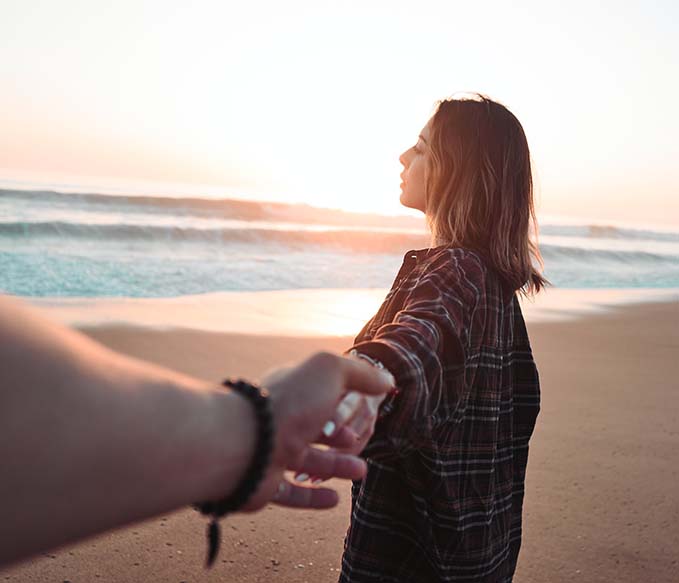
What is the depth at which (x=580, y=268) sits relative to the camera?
20141 mm

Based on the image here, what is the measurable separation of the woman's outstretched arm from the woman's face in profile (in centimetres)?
140

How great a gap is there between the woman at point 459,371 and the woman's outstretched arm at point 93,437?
24.3 inches

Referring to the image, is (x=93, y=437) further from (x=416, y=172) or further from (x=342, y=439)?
(x=416, y=172)

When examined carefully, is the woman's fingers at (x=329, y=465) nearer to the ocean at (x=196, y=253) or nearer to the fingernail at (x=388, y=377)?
the fingernail at (x=388, y=377)

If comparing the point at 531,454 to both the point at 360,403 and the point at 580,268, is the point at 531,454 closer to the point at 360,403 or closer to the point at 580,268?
the point at 360,403

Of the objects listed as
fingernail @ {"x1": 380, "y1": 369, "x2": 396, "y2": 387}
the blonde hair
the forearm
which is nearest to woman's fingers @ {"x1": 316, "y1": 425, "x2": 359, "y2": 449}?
fingernail @ {"x1": 380, "y1": 369, "x2": 396, "y2": 387}

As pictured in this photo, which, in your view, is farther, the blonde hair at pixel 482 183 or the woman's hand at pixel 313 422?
the blonde hair at pixel 482 183

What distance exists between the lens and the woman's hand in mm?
881

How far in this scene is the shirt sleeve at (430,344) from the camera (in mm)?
1297

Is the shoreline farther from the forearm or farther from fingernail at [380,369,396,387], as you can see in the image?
the forearm

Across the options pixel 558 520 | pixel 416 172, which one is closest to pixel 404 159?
pixel 416 172

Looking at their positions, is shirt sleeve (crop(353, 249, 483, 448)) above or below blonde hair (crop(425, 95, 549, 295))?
below

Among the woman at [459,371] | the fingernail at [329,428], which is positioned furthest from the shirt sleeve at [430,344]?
the fingernail at [329,428]

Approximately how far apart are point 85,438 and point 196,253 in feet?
54.2
